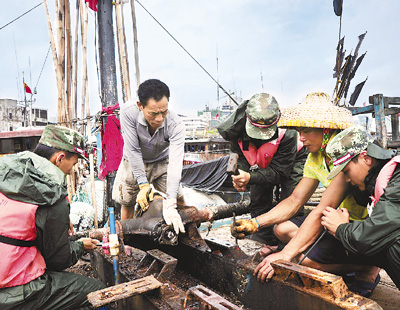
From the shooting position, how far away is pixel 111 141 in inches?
169

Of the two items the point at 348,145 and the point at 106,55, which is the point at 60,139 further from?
the point at 106,55

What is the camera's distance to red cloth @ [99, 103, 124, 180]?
14.1 feet

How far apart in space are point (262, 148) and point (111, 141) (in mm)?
2310

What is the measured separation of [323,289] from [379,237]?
0.41m

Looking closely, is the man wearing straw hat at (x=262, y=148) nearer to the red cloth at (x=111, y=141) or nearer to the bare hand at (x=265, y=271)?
the bare hand at (x=265, y=271)

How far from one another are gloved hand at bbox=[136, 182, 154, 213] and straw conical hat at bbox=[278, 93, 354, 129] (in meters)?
1.39

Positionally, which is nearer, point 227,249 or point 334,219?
point 334,219

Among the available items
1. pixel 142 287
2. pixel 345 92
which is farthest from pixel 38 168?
pixel 345 92

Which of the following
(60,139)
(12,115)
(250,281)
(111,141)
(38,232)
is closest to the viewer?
(38,232)

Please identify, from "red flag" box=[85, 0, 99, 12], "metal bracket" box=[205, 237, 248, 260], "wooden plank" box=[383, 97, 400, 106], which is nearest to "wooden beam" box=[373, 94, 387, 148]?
"wooden plank" box=[383, 97, 400, 106]

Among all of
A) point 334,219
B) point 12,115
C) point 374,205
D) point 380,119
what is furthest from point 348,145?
point 12,115

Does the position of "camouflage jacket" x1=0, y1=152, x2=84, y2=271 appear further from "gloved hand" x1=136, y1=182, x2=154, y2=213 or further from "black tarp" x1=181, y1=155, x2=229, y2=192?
"black tarp" x1=181, y1=155, x2=229, y2=192

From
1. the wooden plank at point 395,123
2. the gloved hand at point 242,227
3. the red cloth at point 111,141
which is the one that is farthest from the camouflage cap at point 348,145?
the wooden plank at point 395,123

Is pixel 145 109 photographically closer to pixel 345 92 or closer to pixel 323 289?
pixel 323 289
